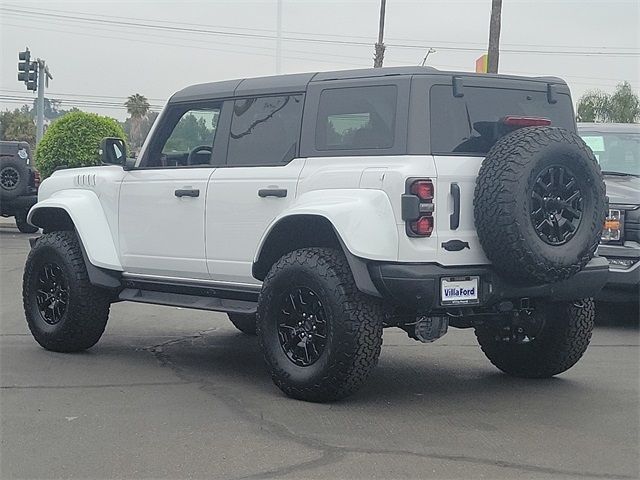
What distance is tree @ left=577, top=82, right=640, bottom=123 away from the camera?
193 feet

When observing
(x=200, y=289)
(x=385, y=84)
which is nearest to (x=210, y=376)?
(x=200, y=289)

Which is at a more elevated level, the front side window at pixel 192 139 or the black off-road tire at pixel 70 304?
the front side window at pixel 192 139

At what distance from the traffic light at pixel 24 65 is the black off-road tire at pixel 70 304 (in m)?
24.1

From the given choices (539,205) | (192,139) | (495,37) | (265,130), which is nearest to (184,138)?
(192,139)

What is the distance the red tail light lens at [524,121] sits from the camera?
20.6 ft

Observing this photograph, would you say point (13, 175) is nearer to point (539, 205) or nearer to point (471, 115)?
point (471, 115)

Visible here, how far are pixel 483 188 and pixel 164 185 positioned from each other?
105 inches

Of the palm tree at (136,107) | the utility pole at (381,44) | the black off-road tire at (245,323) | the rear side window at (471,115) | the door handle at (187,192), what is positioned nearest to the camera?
the rear side window at (471,115)

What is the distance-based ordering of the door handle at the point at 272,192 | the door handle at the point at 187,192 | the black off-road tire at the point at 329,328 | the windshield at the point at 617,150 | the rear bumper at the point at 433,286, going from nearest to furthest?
1. the rear bumper at the point at 433,286
2. the black off-road tire at the point at 329,328
3. the door handle at the point at 272,192
4. the door handle at the point at 187,192
5. the windshield at the point at 617,150

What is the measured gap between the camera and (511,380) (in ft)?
23.8

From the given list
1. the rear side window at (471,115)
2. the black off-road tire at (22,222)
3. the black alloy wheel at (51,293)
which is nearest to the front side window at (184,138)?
the black alloy wheel at (51,293)

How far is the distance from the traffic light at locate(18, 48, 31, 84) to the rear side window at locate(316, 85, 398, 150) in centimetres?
2608

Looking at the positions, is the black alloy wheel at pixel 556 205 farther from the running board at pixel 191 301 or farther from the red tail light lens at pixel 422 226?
the running board at pixel 191 301

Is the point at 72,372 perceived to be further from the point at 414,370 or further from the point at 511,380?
the point at 511,380
